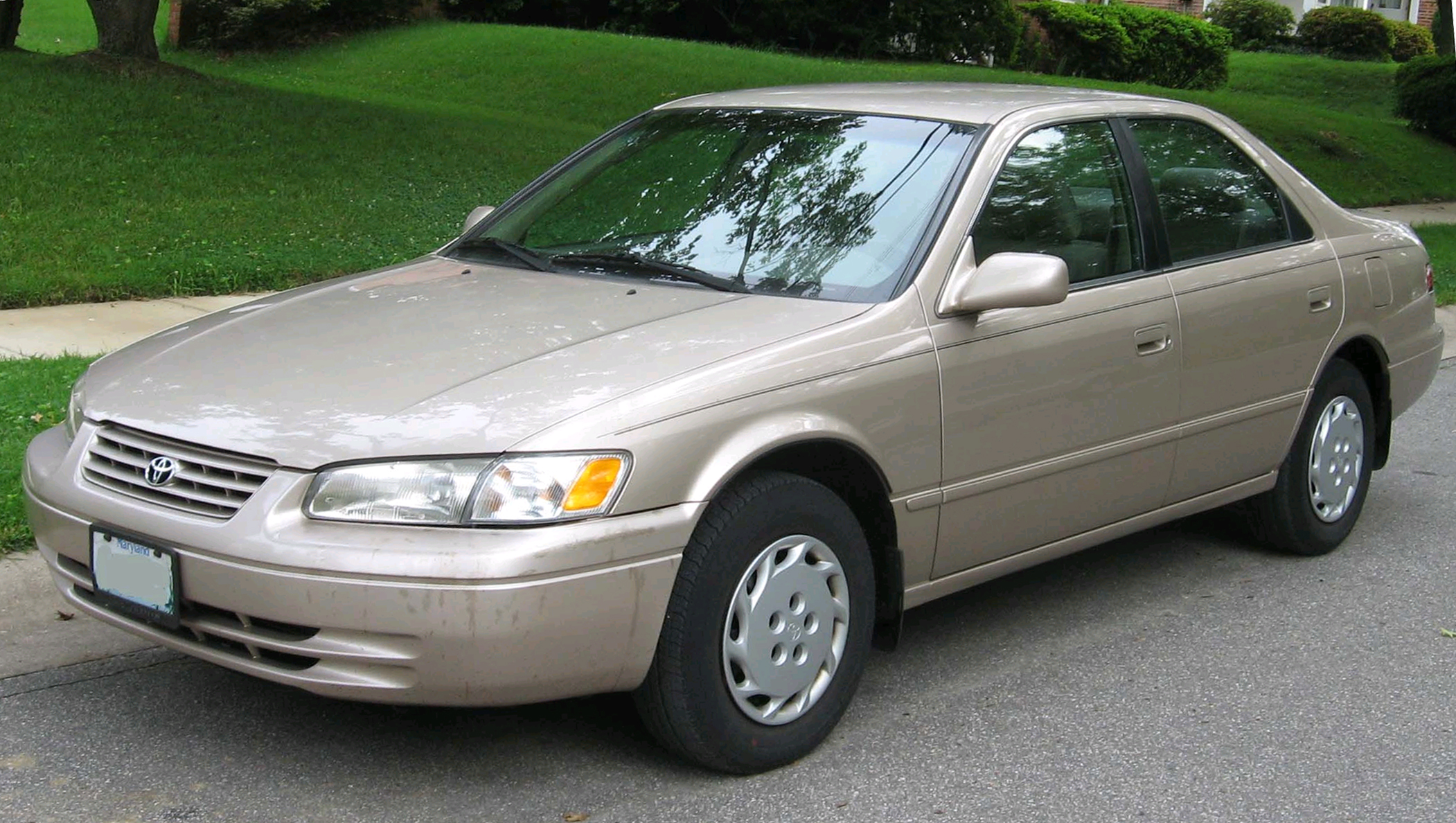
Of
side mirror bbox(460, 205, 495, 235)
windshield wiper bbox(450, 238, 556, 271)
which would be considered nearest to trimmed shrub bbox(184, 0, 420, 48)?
side mirror bbox(460, 205, 495, 235)

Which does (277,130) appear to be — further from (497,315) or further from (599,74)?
(497,315)

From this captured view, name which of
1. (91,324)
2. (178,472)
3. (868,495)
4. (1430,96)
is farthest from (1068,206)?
(1430,96)

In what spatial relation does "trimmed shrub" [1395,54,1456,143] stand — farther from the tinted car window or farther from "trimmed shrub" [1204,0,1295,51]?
the tinted car window

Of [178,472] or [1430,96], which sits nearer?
[178,472]

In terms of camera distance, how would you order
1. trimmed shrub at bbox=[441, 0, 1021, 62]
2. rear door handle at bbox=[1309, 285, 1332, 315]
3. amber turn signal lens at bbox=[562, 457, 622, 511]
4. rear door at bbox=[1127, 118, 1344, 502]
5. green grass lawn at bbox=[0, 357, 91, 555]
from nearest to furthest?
amber turn signal lens at bbox=[562, 457, 622, 511]
rear door at bbox=[1127, 118, 1344, 502]
green grass lawn at bbox=[0, 357, 91, 555]
rear door handle at bbox=[1309, 285, 1332, 315]
trimmed shrub at bbox=[441, 0, 1021, 62]

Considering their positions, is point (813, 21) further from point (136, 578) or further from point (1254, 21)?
point (136, 578)

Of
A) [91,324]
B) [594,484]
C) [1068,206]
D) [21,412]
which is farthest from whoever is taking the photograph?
[91,324]

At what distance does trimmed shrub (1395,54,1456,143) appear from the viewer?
20.4 m

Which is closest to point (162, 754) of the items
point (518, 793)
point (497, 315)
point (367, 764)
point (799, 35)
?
point (367, 764)

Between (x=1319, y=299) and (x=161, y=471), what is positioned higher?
(x=1319, y=299)

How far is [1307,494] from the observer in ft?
18.3

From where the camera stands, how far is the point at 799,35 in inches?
962

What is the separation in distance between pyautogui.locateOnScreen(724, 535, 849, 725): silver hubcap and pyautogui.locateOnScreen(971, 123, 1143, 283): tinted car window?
41.8 inches

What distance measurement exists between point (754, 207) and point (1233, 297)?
5.34ft
